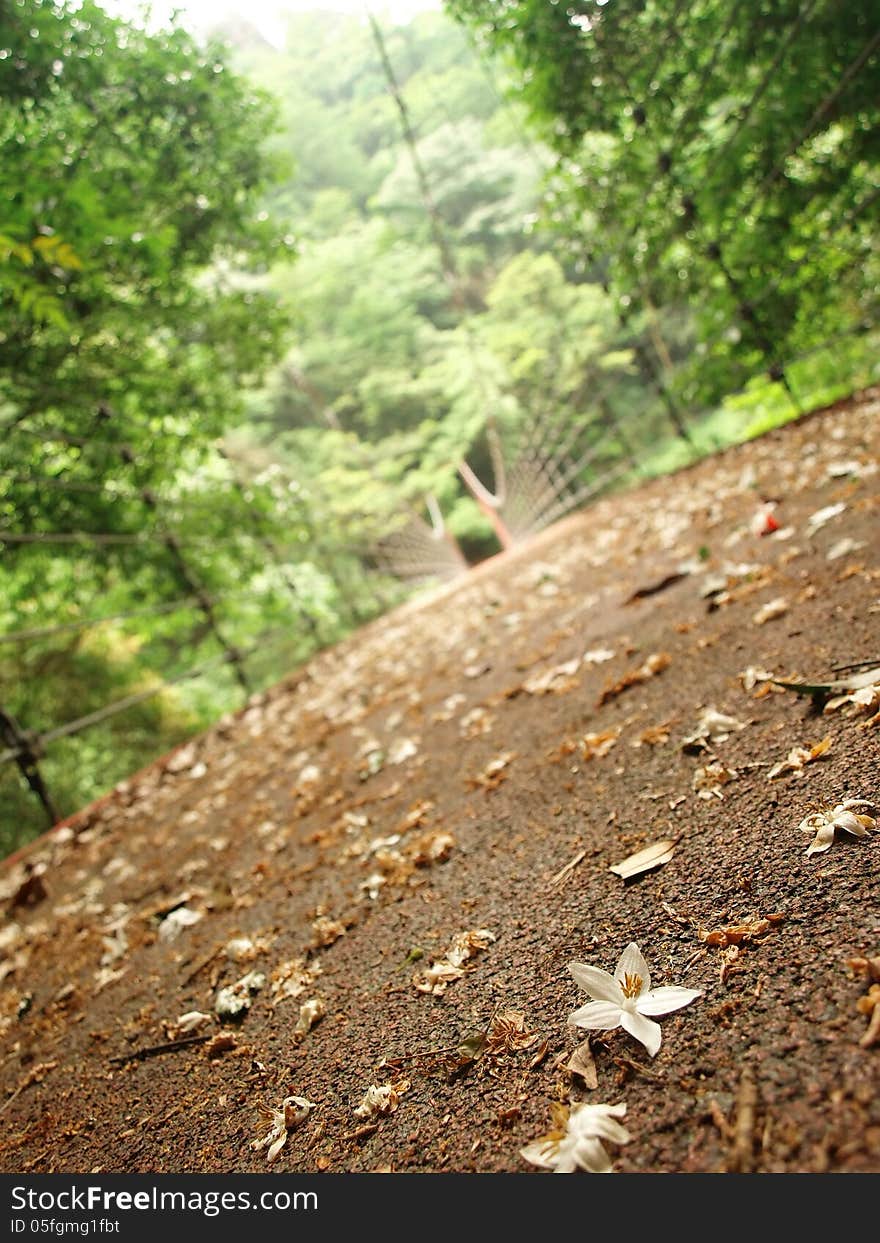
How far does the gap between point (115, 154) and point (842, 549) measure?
419 cm

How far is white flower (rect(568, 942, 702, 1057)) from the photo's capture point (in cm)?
48

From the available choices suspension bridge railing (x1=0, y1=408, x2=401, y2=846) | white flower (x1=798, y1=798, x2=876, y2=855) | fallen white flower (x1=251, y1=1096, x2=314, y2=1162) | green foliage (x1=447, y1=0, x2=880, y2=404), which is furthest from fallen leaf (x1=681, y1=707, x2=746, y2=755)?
green foliage (x1=447, y1=0, x2=880, y2=404)

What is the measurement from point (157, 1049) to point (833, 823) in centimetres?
80

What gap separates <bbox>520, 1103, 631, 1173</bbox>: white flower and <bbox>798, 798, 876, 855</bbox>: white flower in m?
0.28

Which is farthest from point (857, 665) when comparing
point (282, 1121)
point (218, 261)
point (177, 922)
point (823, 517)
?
point (218, 261)

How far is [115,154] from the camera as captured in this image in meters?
3.51

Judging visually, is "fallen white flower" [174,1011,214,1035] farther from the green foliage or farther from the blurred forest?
the green foliage

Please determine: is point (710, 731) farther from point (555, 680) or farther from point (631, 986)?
point (555, 680)

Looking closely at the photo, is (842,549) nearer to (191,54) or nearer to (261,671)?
(191,54)

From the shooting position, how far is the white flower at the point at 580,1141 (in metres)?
0.41

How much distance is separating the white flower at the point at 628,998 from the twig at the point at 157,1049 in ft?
1.63

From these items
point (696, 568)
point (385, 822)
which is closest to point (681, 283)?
point (696, 568)

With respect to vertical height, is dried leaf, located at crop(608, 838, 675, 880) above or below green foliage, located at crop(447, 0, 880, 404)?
below

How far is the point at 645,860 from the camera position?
67cm
